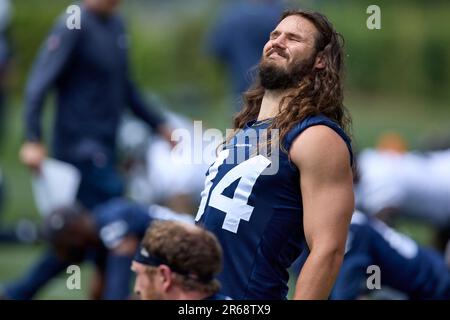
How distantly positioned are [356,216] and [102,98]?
2.10m

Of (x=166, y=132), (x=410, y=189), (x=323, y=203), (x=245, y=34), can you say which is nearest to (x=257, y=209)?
(x=323, y=203)

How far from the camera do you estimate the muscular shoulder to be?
4078 millimetres

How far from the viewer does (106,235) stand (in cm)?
686

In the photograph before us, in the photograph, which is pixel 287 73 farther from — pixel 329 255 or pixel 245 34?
pixel 245 34

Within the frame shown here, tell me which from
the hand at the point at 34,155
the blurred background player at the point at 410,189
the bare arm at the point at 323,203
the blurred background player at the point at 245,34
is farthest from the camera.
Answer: the blurred background player at the point at 245,34

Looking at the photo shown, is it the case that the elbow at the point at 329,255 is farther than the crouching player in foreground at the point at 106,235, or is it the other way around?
the crouching player in foreground at the point at 106,235

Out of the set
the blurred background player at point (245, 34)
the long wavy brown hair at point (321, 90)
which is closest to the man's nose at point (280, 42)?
the long wavy brown hair at point (321, 90)

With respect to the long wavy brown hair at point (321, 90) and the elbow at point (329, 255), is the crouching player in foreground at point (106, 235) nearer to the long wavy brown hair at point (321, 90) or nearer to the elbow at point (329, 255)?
the long wavy brown hair at point (321, 90)

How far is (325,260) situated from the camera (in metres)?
4.04

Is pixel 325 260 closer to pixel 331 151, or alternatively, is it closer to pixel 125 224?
pixel 331 151

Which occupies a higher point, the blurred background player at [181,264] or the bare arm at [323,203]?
the bare arm at [323,203]

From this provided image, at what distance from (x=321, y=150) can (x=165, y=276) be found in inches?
29.6

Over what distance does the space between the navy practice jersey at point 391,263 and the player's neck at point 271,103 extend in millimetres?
1640

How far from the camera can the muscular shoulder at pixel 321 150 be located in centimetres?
408
